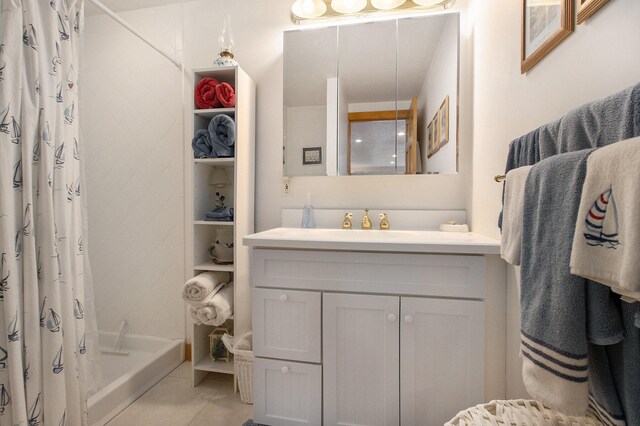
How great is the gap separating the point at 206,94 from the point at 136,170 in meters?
0.79

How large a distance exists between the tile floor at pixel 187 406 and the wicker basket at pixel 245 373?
5cm

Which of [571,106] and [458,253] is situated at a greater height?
[571,106]

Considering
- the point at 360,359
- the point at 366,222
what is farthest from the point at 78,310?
the point at 366,222

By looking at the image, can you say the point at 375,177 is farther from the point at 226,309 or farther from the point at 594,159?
the point at 594,159

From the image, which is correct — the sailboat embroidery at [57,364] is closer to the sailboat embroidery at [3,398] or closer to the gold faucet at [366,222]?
the sailboat embroidery at [3,398]

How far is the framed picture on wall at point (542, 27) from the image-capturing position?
0.75m

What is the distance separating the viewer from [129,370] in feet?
5.87

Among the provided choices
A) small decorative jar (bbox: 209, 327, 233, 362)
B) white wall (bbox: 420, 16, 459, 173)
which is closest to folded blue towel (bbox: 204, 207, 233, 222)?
small decorative jar (bbox: 209, 327, 233, 362)

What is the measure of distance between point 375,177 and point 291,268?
0.78 meters

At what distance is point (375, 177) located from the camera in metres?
1.71

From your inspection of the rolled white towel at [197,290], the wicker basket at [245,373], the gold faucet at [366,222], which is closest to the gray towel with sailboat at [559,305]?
the gold faucet at [366,222]

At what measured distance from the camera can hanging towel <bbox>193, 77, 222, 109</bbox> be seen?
161 cm

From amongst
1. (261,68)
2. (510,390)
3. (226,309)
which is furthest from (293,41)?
(510,390)

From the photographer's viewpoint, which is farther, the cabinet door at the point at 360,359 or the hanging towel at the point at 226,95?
the hanging towel at the point at 226,95
